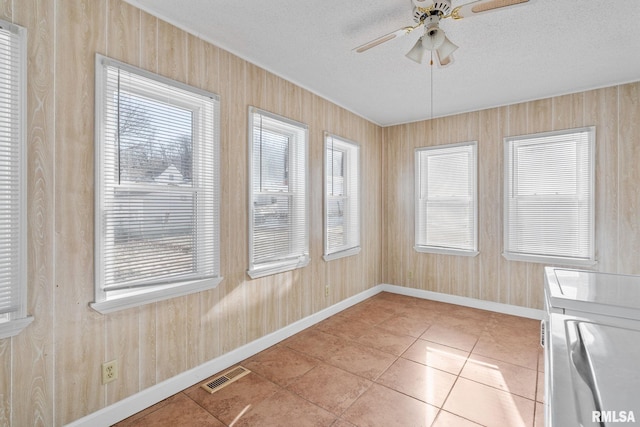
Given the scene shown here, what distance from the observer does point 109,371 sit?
1913 mm

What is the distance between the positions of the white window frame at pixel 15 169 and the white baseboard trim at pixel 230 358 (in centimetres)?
78

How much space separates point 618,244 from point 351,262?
299 centimetres

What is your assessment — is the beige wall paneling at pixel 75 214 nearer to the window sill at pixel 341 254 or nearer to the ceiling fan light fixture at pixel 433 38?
the ceiling fan light fixture at pixel 433 38

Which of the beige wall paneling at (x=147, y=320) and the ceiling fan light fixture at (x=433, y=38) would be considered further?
the beige wall paneling at (x=147, y=320)

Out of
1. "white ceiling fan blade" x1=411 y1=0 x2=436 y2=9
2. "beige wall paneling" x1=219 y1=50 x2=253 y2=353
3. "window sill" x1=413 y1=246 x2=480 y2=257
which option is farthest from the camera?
"window sill" x1=413 y1=246 x2=480 y2=257

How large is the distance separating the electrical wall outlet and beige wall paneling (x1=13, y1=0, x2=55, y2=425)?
252mm

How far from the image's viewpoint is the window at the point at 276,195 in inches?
112

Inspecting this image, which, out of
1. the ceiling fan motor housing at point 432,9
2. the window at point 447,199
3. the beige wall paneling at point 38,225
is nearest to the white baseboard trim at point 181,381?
the beige wall paneling at point 38,225

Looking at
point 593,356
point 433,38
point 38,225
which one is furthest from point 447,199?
point 38,225

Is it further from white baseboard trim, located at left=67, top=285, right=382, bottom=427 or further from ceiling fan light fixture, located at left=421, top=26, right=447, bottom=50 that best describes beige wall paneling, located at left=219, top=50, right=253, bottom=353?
ceiling fan light fixture, located at left=421, top=26, right=447, bottom=50

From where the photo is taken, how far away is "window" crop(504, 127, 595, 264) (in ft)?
11.4

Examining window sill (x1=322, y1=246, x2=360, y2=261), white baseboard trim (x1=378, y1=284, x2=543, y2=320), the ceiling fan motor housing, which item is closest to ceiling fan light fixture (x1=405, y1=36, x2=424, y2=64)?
the ceiling fan motor housing

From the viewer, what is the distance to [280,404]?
2145 millimetres

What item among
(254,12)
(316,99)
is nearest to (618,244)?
(316,99)
